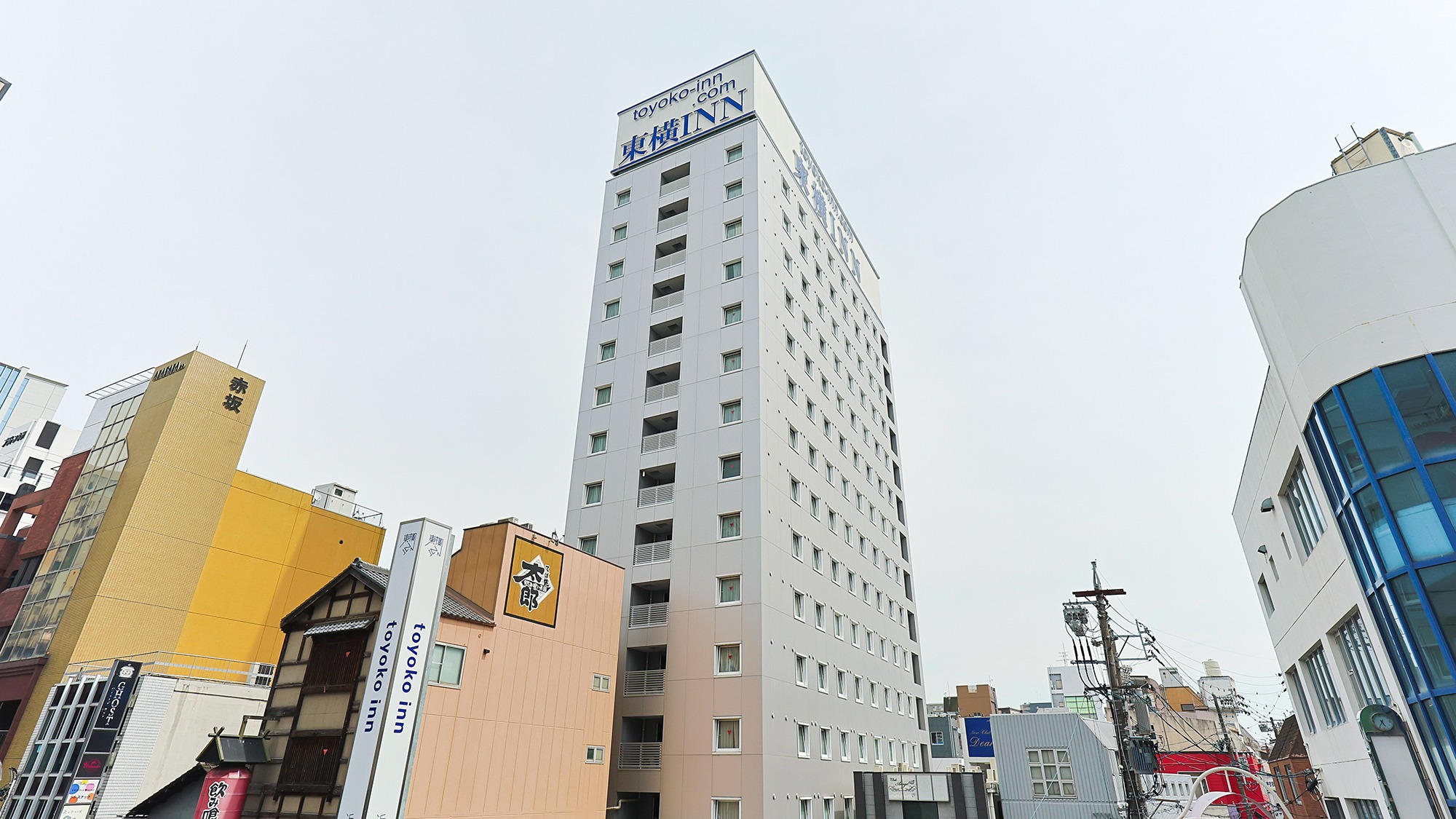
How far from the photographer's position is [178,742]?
99.0 ft

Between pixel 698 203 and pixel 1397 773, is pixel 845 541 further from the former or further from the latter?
pixel 1397 773

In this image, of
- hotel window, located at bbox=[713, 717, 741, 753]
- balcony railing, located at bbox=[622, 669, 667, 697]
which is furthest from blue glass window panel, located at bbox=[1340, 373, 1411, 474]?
balcony railing, located at bbox=[622, 669, 667, 697]

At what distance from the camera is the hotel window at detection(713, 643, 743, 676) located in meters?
33.3

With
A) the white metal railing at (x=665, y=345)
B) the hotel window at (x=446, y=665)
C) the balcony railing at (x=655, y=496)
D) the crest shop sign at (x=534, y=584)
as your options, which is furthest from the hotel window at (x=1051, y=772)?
the hotel window at (x=446, y=665)

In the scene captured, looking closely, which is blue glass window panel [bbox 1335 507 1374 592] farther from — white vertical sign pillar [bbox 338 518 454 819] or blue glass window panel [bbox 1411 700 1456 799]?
white vertical sign pillar [bbox 338 518 454 819]

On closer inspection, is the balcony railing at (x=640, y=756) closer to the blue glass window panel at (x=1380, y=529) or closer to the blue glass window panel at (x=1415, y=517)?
the blue glass window panel at (x=1380, y=529)

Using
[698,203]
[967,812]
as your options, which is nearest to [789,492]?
[967,812]

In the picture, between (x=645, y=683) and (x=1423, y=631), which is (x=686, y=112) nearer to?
(x=645, y=683)

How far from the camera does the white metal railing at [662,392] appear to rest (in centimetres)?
4188

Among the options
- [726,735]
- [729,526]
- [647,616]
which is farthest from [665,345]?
[726,735]

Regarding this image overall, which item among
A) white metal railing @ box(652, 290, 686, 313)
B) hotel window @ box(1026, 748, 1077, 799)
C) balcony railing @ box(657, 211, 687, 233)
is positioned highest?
balcony railing @ box(657, 211, 687, 233)

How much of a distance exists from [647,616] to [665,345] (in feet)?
53.6

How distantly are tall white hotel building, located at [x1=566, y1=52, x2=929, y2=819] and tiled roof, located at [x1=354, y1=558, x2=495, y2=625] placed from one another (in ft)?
33.9

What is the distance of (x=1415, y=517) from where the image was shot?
648 inches
